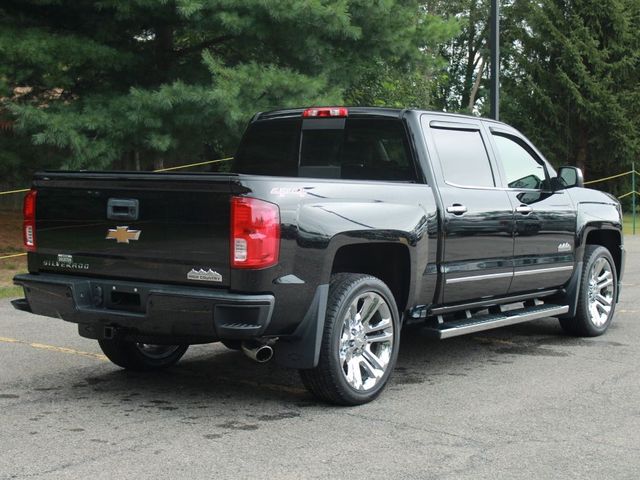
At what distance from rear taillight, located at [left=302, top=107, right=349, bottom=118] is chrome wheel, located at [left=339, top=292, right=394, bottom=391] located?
1603mm

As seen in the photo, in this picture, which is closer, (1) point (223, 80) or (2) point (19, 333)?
(2) point (19, 333)

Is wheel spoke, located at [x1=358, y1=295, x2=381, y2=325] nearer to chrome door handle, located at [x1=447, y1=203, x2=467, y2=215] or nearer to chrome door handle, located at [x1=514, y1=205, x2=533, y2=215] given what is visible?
chrome door handle, located at [x1=447, y1=203, x2=467, y2=215]

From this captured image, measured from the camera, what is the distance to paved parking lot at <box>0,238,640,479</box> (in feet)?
14.8

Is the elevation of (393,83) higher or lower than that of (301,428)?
higher

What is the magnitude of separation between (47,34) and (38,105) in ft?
3.59

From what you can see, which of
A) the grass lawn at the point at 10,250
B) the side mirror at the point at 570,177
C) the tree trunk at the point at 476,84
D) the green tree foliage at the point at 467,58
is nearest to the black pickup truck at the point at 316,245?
the side mirror at the point at 570,177

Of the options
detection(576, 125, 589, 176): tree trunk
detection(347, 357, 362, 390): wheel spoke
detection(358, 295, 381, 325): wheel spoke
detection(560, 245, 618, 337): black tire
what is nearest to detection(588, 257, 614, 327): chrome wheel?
detection(560, 245, 618, 337): black tire

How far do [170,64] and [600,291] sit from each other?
896 cm

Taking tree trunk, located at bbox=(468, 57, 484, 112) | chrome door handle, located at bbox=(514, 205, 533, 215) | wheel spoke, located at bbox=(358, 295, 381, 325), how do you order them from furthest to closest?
1. tree trunk, located at bbox=(468, 57, 484, 112)
2. chrome door handle, located at bbox=(514, 205, 533, 215)
3. wheel spoke, located at bbox=(358, 295, 381, 325)

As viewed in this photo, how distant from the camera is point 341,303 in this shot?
554 cm

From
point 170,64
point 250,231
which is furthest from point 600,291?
point 170,64

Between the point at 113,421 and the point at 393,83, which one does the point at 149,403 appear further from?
the point at 393,83

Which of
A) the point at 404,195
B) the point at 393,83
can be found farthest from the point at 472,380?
the point at 393,83

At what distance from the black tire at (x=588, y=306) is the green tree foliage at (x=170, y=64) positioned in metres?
6.15
